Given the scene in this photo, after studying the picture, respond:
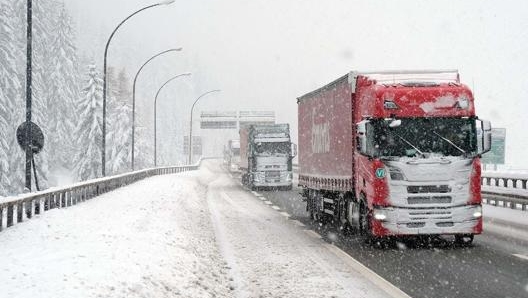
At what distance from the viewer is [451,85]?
13.6 meters

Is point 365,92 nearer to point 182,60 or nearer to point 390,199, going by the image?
point 390,199

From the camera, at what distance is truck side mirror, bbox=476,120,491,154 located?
41.9 feet

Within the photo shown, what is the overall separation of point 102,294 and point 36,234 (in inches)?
238

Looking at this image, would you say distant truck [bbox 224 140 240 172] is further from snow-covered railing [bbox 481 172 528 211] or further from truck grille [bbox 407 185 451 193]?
truck grille [bbox 407 185 451 193]

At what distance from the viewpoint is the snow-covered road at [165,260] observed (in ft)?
25.5

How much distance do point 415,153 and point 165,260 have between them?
206 inches

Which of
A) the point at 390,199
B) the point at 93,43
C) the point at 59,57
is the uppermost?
the point at 93,43

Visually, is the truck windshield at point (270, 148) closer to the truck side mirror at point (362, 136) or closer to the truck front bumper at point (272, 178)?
the truck front bumper at point (272, 178)

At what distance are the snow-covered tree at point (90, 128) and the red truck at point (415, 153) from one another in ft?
172

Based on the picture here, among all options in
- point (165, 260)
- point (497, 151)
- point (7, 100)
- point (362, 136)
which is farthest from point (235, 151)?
point (165, 260)

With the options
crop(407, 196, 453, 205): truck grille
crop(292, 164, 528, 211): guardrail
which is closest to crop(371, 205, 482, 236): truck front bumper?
crop(407, 196, 453, 205): truck grille

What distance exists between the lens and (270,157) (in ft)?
123

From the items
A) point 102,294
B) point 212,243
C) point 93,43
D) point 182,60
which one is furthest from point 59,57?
point 182,60

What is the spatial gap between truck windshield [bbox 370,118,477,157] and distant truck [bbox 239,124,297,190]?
23511mm
